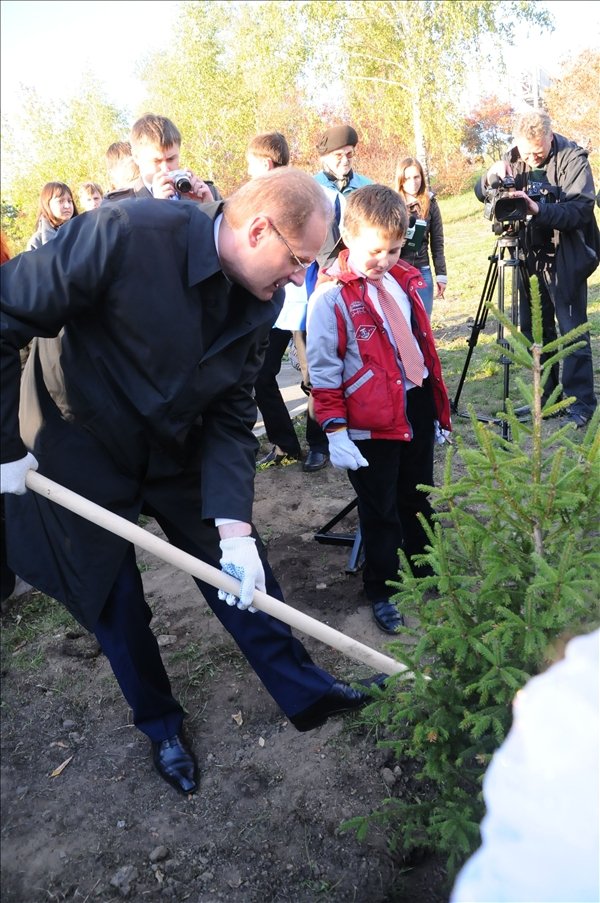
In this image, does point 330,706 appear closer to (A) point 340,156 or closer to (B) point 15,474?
(B) point 15,474

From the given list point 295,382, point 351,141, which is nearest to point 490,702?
point 351,141

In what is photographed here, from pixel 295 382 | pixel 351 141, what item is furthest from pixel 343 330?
pixel 295 382

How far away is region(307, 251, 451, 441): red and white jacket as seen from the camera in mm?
2641

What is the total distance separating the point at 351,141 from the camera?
4.59 meters

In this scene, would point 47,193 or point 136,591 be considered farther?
point 47,193

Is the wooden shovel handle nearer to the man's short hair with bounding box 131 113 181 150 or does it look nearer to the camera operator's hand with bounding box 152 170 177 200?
the camera operator's hand with bounding box 152 170 177 200

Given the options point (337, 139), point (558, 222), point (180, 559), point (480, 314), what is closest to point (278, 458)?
point (480, 314)

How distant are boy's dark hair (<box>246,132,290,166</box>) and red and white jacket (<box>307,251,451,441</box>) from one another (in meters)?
1.74

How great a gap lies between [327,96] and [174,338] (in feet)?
66.0

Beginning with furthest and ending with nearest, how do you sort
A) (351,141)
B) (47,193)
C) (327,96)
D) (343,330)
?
(327,96) → (47,193) → (351,141) → (343,330)

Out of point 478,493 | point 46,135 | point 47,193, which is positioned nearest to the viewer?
point 478,493

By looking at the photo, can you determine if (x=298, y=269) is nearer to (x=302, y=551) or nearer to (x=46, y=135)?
(x=302, y=551)

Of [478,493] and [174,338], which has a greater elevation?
[174,338]

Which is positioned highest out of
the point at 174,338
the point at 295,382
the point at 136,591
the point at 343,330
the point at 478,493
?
the point at 174,338
